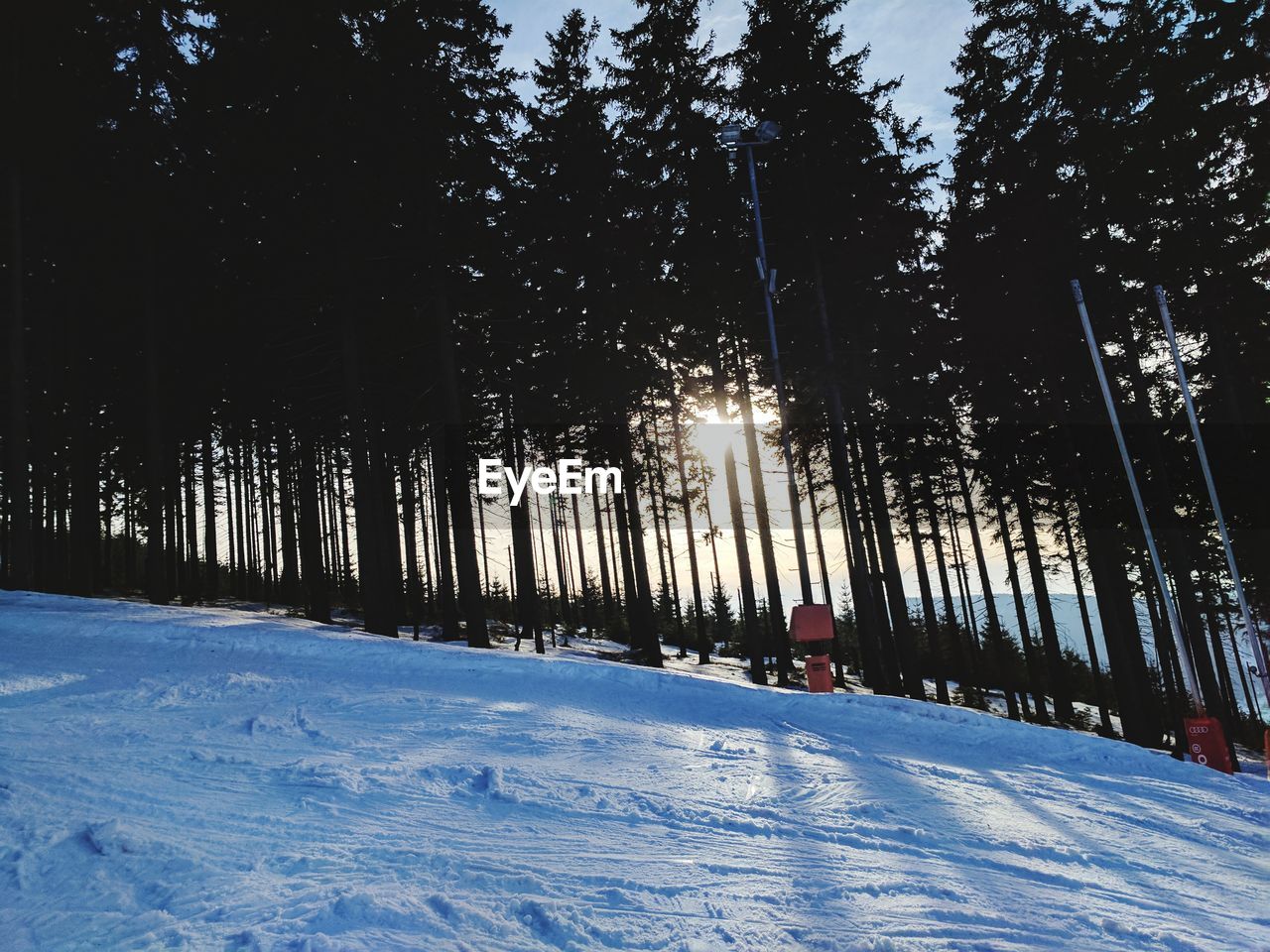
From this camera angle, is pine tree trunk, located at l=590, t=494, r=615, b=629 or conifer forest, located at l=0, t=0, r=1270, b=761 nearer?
conifer forest, located at l=0, t=0, r=1270, b=761

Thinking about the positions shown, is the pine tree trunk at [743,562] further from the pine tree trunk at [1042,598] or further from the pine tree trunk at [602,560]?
the pine tree trunk at [602,560]

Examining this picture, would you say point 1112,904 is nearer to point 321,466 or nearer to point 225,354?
point 225,354

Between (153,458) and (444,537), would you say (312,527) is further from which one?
(444,537)

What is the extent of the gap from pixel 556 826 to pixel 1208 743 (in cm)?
838

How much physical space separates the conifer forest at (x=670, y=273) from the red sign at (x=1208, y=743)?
512 cm

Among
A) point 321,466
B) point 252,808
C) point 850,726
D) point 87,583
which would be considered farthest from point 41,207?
point 850,726

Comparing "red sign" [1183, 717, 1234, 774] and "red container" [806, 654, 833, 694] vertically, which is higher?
"red container" [806, 654, 833, 694]

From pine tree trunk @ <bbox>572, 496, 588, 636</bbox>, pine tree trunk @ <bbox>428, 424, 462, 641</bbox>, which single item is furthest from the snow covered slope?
pine tree trunk @ <bbox>572, 496, 588, 636</bbox>

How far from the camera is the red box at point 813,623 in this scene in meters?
10.1

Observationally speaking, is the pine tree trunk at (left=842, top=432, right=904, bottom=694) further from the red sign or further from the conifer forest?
the red sign

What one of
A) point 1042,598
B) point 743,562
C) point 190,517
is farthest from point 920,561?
point 190,517

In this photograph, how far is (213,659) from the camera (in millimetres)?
8477

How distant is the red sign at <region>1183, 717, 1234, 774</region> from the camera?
8.06 m

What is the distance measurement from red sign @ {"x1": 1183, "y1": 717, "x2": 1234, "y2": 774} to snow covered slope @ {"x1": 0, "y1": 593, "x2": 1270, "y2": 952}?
1.06 m
